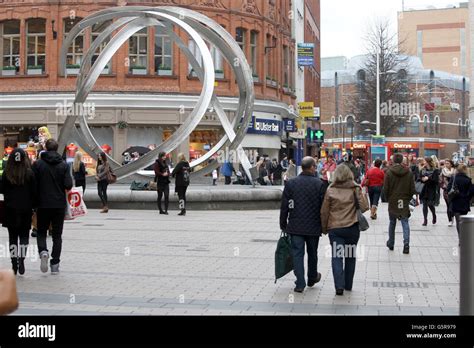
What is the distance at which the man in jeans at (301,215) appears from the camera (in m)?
9.55

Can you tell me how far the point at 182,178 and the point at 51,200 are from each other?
10047mm

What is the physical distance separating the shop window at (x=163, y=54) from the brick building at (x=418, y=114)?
165 ft

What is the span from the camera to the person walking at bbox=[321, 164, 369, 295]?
9438 millimetres

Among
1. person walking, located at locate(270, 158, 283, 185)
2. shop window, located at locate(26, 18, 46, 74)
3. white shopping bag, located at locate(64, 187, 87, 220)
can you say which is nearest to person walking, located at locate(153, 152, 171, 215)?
white shopping bag, located at locate(64, 187, 87, 220)

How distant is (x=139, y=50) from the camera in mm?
41719

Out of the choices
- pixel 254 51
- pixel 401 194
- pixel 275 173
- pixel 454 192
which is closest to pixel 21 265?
pixel 401 194

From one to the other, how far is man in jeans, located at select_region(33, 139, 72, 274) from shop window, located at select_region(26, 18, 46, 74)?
105 ft

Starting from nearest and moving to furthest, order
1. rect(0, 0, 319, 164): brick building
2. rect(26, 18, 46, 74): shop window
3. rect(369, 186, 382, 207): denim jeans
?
1. rect(369, 186, 382, 207): denim jeans
2. rect(0, 0, 319, 164): brick building
3. rect(26, 18, 46, 74): shop window

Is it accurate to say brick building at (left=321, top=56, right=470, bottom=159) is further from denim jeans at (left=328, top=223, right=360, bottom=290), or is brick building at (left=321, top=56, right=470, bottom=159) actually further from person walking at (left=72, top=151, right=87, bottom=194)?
denim jeans at (left=328, top=223, right=360, bottom=290)

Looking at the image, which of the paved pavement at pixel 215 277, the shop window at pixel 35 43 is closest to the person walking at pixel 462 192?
the paved pavement at pixel 215 277

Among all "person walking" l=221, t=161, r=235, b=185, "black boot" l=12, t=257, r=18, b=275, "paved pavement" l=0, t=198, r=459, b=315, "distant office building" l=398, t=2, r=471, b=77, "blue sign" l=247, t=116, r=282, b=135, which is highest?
"distant office building" l=398, t=2, r=471, b=77

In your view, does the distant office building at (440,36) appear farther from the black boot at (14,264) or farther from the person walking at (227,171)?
the black boot at (14,264)

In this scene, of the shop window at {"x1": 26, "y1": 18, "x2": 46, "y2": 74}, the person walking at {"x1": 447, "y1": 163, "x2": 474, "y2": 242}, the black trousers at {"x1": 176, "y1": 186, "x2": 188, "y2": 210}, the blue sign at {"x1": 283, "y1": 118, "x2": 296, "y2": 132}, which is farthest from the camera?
the blue sign at {"x1": 283, "y1": 118, "x2": 296, "y2": 132}

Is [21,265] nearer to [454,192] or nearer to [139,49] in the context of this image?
[454,192]
